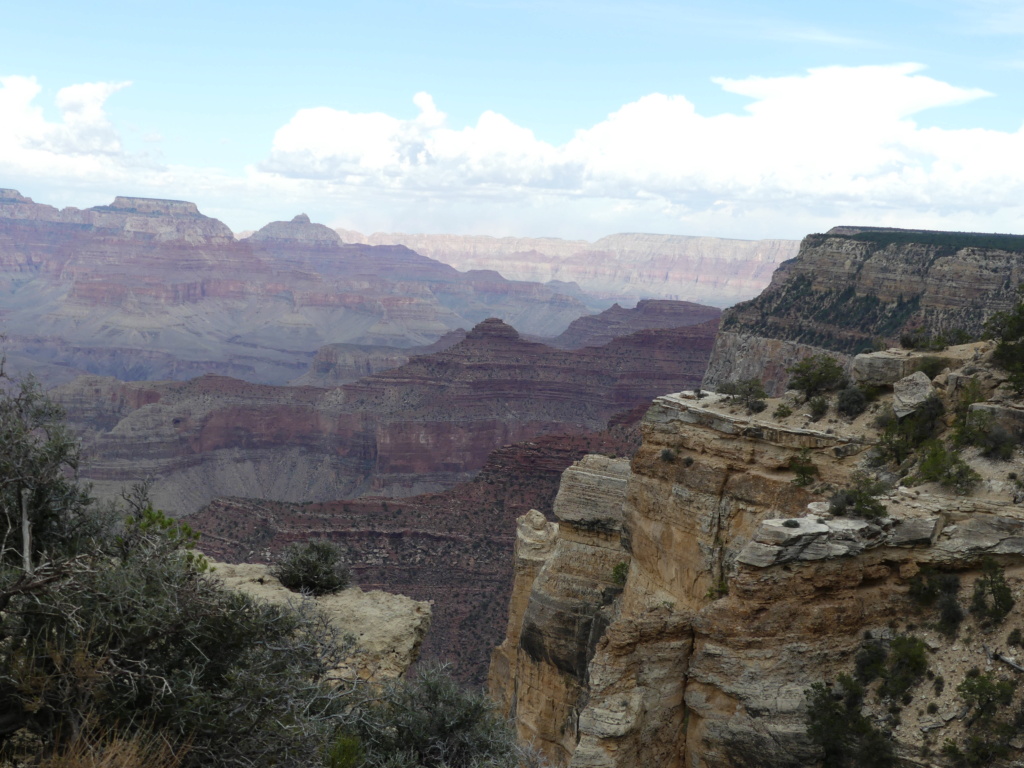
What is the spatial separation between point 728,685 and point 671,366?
4142 inches

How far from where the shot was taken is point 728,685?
14055 millimetres

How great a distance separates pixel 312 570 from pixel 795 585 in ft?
31.8

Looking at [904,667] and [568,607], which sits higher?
[904,667]

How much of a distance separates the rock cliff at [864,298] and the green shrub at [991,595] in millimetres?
35035

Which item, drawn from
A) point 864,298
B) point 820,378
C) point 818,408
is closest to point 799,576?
point 818,408

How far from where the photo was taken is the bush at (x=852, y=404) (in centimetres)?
1747

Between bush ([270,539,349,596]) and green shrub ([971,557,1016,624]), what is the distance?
1186cm

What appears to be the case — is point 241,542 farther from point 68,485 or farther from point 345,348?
point 345,348

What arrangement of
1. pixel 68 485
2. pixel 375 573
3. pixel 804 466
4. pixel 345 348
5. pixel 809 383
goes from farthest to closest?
1. pixel 345 348
2. pixel 375 573
3. pixel 809 383
4. pixel 804 466
5. pixel 68 485

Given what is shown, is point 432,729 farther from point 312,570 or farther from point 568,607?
point 568,607

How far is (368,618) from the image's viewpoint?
1659 centimetres

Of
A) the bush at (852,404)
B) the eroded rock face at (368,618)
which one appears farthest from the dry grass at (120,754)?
the bush at (852,404)

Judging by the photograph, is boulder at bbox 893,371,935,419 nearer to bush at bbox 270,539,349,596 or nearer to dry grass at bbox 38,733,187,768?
bush at bbox 270,539,349,596

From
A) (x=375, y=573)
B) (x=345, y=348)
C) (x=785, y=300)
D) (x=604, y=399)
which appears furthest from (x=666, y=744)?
(x=345, y=348)
